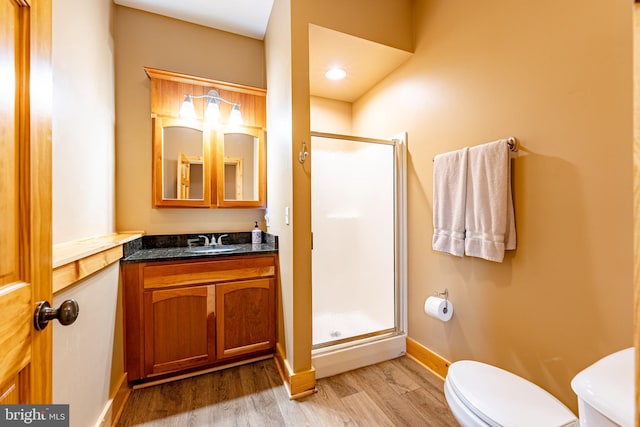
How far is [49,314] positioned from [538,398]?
1.70 m

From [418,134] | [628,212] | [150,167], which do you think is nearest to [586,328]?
[628,212]

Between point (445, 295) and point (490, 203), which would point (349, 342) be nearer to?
point (445, 295)

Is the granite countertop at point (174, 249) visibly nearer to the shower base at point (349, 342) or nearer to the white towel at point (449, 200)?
the shower base at point (349, 342)

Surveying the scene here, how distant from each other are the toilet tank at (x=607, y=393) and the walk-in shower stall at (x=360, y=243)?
1.39 metres

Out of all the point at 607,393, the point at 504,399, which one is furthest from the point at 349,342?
the point at 607,393

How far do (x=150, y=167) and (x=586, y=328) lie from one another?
2996 mm

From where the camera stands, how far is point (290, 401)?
1.61 metres

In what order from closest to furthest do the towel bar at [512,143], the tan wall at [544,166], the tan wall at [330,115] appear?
1. the tan wall at [544,166]
2. the towel bar at [512,143]
3. the tan wall at [330,115]

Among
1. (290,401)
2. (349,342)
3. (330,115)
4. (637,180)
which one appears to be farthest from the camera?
(330,115)

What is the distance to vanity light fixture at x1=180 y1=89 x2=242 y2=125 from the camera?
224 cm

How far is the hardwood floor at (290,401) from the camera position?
57.3 inches

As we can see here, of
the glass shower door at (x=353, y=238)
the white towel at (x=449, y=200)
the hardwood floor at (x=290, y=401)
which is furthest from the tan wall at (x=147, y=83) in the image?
the white towel at (x=449, y=200)

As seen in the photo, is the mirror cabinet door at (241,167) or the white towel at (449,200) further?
the mirror cabinet door at (241,167)

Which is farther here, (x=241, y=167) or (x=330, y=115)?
(x=330, y=115)
